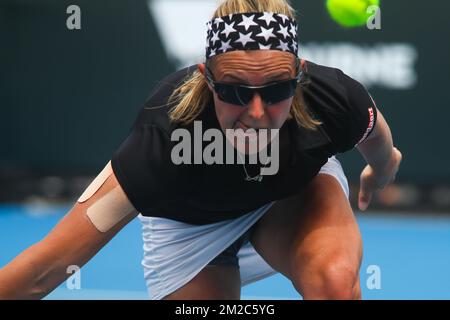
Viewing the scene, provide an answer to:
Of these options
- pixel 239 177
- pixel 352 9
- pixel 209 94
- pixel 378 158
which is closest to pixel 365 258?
pixel 352 9

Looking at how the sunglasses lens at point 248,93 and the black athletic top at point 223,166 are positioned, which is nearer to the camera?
the sunglasses lens at point 248,93

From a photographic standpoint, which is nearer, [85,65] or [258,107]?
[258,107]

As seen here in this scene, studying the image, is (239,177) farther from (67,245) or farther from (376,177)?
(376,177)

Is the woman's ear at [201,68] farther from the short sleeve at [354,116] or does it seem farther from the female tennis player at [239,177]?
the short sleeve at [354,116]

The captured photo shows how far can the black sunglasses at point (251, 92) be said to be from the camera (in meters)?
3.17

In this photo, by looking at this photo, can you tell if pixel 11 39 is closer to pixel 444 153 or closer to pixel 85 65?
pixel 85 65

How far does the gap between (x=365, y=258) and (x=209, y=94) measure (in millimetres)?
3990

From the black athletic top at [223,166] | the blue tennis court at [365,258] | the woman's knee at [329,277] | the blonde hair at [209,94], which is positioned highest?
the blonde hair at [209,94]

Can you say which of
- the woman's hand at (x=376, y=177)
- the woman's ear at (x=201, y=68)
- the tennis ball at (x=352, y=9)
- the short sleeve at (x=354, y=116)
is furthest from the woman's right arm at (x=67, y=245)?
the tennis ball at (x=352, y=9)

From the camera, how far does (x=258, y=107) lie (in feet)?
10.4

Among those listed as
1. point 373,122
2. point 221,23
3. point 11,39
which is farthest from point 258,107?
point 11,39

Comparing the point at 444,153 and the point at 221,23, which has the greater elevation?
the point at 221,23

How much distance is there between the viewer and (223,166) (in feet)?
11.3

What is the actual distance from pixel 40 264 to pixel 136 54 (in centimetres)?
561
